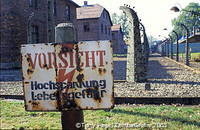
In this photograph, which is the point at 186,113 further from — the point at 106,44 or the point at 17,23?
the point at 17,23

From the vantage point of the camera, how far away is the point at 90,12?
49.1 meters

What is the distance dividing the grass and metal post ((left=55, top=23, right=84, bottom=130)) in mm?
1809

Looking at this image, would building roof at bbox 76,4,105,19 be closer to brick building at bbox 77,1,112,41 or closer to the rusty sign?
brick building at bbox 77,1,112,41

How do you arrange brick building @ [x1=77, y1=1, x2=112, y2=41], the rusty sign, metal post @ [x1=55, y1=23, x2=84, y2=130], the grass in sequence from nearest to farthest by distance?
the rusty sign < metal post @ [x1=55, y1=23, x2=84, y2=130] < the grass < brick building @ [x1=77, y1=1, x2=112, y2=41]

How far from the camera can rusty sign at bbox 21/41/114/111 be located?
2152 millimetres

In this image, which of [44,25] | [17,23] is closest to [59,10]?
[44,25]

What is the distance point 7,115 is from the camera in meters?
5.11

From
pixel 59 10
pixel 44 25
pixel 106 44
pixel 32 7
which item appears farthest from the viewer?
pixel 59 10

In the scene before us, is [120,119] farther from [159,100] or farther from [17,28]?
[17,28]

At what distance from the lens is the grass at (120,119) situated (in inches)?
167

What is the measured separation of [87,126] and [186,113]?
2189 mm

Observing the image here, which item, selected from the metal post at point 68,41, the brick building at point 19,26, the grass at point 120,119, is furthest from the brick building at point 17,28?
the metal post at point 68,41

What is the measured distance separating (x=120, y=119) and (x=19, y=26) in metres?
17.7

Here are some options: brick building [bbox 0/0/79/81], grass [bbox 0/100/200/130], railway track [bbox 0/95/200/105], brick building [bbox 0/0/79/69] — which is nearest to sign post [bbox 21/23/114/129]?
grass [bbox 0/100/200/130]
